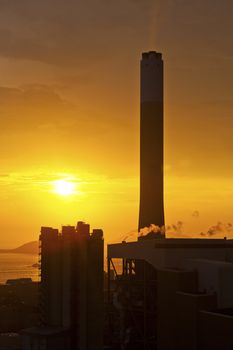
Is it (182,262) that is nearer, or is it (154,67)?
(182,262)

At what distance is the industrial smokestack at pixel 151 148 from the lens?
64.2m

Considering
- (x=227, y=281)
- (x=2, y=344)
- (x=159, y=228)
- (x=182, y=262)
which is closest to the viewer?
(x=227, y=281)

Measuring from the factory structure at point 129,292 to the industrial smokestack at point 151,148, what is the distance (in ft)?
23.5

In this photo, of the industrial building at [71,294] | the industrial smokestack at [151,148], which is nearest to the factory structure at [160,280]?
the industrial smokestack at [151,148]

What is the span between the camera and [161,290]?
143 ft

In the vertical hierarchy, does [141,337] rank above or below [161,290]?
below

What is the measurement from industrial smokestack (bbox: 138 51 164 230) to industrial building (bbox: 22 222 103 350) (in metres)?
11.7

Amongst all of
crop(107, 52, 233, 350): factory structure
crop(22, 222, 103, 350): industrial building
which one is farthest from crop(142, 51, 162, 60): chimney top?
crop(22, 222, 103, 350): industrial building

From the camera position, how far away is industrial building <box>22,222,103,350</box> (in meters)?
49.2

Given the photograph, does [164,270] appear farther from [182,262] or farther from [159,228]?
[159,228]

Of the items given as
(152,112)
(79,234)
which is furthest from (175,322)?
(152,112)

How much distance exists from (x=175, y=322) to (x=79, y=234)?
14.8 metres

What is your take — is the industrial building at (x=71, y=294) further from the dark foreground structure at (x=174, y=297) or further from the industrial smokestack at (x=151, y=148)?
the industrial smokestack at (x=151, y=148)

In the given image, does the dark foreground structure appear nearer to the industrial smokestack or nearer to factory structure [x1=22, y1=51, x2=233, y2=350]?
factory structure [x1=22, y1=51, x2=233, y2=350]
